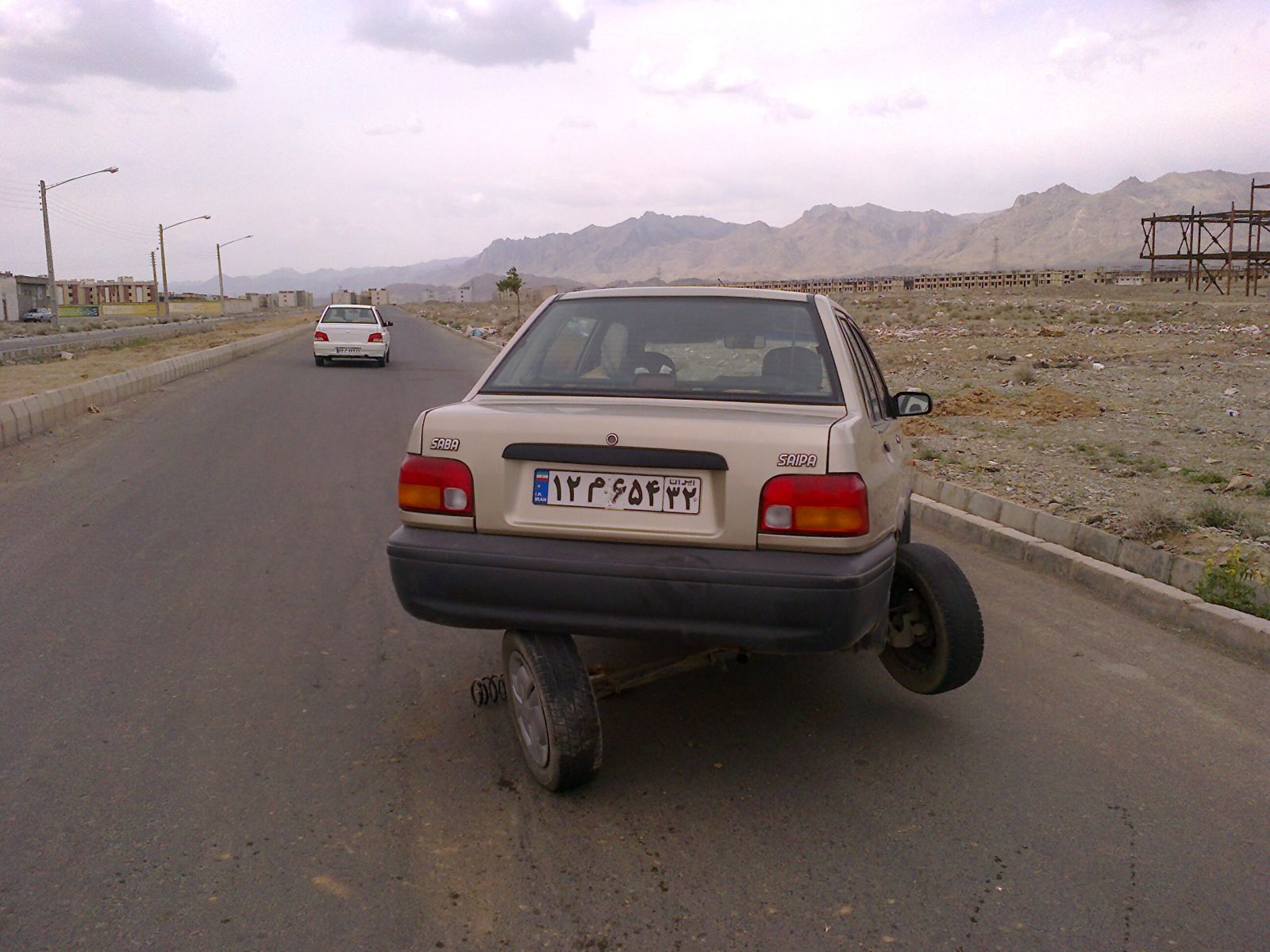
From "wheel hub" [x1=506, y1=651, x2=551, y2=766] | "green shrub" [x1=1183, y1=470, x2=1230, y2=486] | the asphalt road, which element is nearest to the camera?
the asphalt road

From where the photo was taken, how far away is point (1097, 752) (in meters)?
3.64

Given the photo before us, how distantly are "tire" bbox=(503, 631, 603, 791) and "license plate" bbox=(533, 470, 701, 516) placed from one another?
0.49m

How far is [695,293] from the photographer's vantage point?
4199 mm

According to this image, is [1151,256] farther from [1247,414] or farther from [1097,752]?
[1097,752]

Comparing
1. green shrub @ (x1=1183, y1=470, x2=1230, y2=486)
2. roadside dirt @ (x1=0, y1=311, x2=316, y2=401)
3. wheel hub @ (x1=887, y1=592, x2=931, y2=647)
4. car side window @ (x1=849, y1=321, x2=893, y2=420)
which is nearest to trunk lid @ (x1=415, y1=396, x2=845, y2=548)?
wheel hub @ (x1=887, y1=592, x2=931, y2=647)

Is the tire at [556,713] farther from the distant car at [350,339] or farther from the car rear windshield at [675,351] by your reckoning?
the distant car at [350,339]

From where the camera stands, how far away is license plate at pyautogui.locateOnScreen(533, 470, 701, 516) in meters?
3.18

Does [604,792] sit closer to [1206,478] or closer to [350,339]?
[1206,478]

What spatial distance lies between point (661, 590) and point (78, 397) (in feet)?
43.0

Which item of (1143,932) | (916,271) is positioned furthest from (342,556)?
(916,271)

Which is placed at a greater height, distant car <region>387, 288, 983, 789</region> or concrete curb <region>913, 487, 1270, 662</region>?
distant car <region>387, 288, 983, 789</region>

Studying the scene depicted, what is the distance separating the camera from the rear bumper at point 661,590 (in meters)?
3.04

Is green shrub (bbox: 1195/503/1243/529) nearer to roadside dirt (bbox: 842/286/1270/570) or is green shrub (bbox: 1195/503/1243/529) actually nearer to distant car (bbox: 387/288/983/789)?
roadside dirt (bbox: 842/286/1270/570)

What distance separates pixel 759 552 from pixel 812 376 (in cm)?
88
